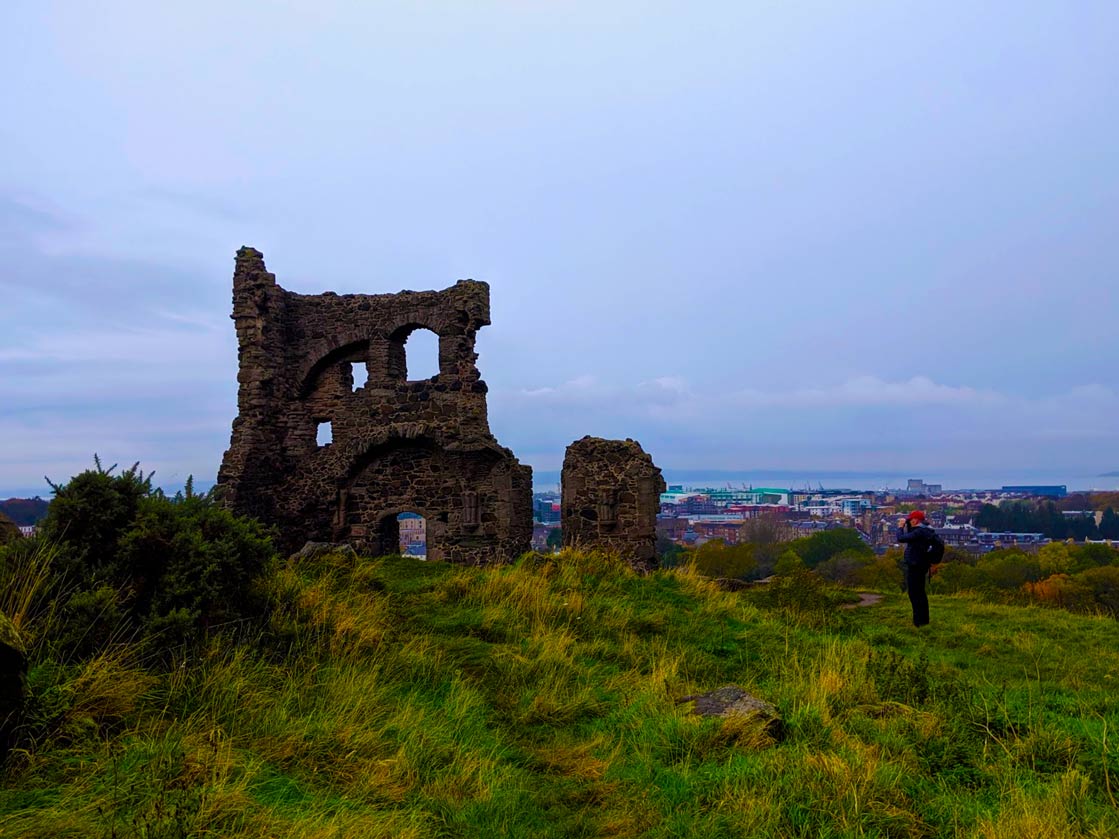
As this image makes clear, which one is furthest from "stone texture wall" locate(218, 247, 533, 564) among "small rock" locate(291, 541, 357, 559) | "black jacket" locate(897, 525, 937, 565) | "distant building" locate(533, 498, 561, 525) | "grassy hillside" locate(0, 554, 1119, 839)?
"grassy hillside" locate(0, 554, 1119, 839)

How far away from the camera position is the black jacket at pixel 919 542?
33.8ft

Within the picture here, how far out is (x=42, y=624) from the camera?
443cm

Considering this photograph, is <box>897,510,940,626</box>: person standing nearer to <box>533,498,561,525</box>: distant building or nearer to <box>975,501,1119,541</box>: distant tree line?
<box>533,498,561,525</box>: distant building

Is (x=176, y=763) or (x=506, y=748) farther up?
(x=176, y=763)

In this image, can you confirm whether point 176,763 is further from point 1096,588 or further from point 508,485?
point 1096,588

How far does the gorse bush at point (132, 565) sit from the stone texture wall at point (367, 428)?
10605 millimetres

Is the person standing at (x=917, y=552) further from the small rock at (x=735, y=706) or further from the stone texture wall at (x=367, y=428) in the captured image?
the stone texture wall at (x=367, y=428)

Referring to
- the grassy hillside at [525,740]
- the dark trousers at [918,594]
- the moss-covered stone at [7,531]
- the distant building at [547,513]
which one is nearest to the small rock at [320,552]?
the grassy hillside at [525,740]

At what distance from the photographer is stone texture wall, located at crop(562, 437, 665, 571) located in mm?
16266

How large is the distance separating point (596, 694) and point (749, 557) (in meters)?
44.8

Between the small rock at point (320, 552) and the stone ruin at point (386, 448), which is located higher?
the stone ruin at point (386, 448)

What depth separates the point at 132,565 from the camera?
5332mm

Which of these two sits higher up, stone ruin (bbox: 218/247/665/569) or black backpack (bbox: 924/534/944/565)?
stone ruin (bbox: 218/247/665/569)

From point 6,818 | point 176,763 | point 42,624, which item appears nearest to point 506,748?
point 176,763
